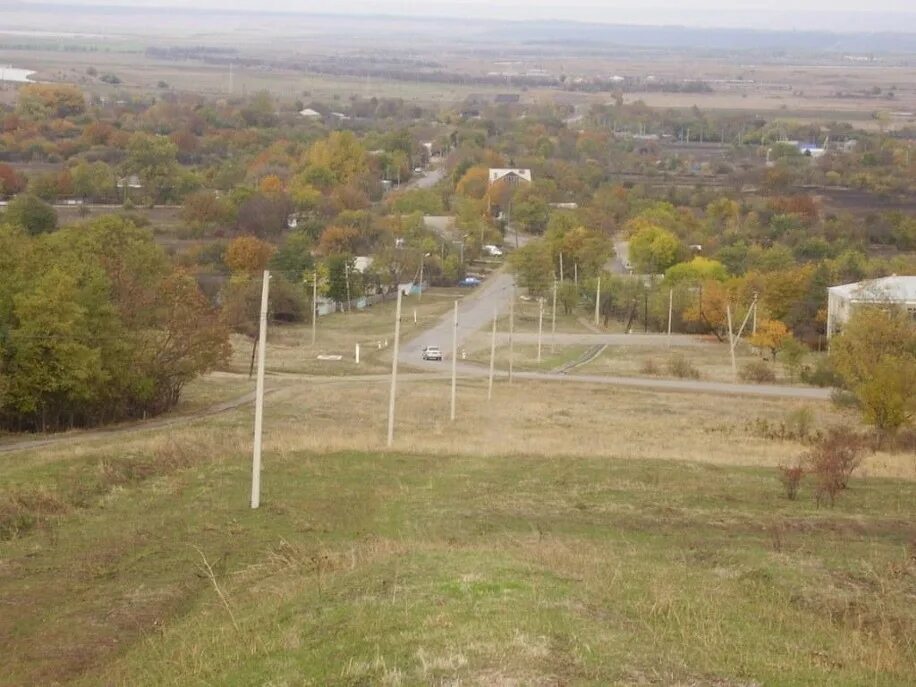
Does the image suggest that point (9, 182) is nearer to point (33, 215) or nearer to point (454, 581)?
point (33, 215)

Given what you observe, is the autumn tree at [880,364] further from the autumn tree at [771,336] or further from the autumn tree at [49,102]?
the autumn tree at [49,102]

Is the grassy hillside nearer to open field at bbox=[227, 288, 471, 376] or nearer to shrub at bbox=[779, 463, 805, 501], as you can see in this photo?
shrub at bbox=[779, 463, 805, 501]

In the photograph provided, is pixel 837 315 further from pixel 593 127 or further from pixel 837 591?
pixel 593 127

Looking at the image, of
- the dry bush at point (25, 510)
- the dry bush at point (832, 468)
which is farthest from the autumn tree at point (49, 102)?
the dry bush at point (832, 468)

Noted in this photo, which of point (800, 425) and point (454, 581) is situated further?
point (800, 425)

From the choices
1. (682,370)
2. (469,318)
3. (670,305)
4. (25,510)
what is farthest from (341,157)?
(25,510)

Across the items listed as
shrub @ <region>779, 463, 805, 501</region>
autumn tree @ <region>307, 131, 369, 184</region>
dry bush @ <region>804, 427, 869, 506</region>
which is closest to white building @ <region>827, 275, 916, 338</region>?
dry bush @ <region>804, 427, 869, 506</region>

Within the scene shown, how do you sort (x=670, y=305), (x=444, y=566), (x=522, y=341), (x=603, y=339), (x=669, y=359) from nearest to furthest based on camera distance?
(x=444, y=566)
(x=669, y=359)
(x=522, y=341)
(x=670, y=305)
(x=603, y=339)

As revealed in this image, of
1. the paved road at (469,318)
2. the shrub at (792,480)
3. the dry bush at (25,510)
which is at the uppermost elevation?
the dry bush at (25,510)
